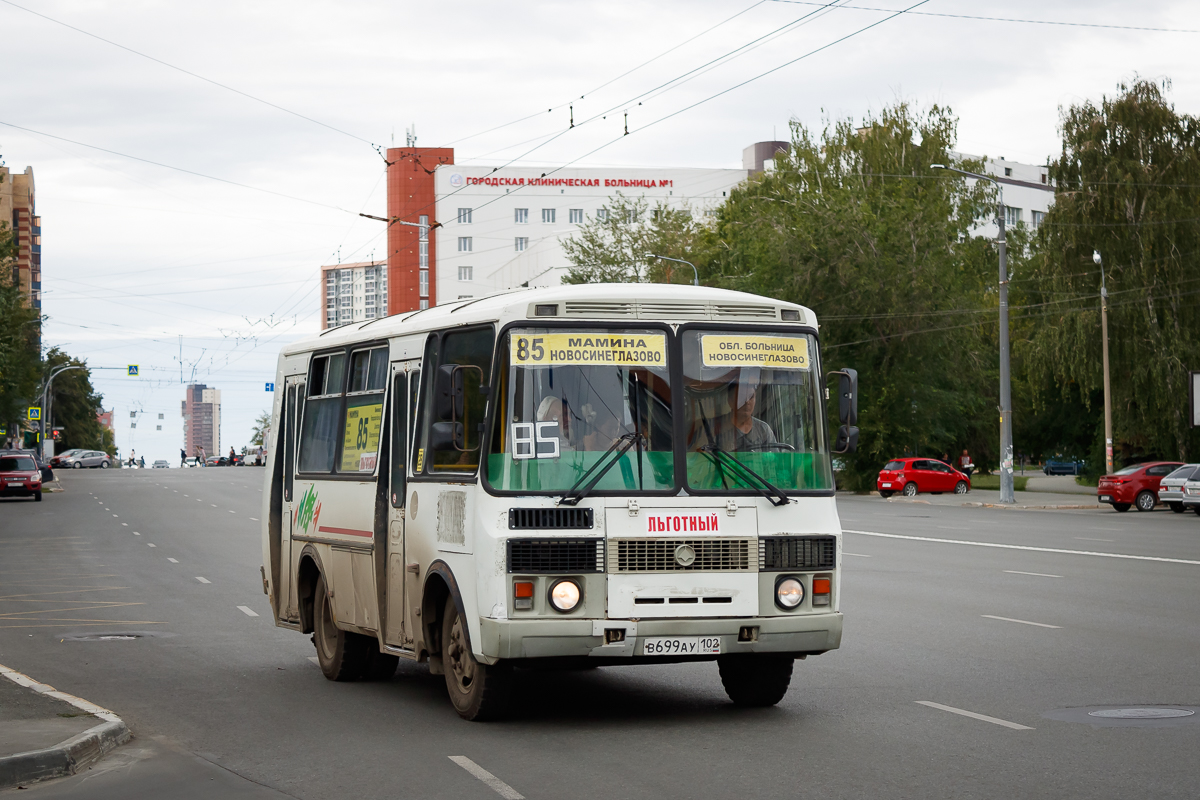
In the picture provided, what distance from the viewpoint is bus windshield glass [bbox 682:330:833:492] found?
951cm

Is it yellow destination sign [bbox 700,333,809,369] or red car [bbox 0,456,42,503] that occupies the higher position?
yellow destination sign [bbox 700,333,809,369]

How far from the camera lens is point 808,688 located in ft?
36.5

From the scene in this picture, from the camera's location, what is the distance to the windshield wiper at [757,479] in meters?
9.47

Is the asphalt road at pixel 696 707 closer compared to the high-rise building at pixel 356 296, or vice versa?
the asphalt road at pixel 696 707

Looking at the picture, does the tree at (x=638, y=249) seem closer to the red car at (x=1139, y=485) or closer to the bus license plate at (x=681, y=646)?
the red car at (x=1139, y=485)

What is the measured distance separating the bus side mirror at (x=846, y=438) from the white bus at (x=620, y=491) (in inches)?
1.3

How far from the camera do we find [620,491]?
9242 millimetres

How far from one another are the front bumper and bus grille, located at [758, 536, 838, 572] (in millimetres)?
312

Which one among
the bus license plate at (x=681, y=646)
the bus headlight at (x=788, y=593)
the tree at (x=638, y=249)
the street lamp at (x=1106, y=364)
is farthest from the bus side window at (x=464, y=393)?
the tree at (x=638, y=249)

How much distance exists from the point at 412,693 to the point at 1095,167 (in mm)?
47827

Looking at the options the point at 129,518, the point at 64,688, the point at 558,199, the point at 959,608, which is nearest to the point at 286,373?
the point at 64,688

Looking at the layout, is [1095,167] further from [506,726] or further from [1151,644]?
[506,726]

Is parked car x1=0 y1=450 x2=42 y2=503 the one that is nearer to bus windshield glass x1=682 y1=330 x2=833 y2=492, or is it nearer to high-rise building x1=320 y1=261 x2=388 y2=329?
bus windshield glass x1=682 y1=330 x2=833 y2=492

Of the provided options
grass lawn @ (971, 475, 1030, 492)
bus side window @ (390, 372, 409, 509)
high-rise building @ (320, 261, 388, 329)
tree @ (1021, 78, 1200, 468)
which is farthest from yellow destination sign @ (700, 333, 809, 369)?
high-rise building @ (320, 261, 388, 329)
